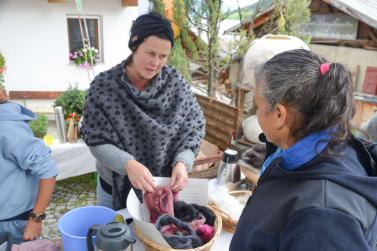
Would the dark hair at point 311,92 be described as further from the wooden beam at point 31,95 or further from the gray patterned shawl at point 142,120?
the wooden beam at point 31,95

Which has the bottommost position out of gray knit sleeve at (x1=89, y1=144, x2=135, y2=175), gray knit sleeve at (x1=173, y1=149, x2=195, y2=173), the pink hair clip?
gray knit sleeve at (x1=173, y1=149, x2=195, y2=173)

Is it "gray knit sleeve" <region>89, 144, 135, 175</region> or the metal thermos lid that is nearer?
"gray knit sleeve" <region>89, 144, 135, 175</region>

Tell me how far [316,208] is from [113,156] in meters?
1.02

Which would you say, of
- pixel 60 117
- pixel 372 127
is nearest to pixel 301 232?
pixel 372 127

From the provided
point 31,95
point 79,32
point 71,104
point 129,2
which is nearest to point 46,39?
point 79,32

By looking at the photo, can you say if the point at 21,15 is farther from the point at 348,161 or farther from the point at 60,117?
the point at 348,161

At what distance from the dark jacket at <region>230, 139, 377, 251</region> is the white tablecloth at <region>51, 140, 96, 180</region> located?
8.91 feet

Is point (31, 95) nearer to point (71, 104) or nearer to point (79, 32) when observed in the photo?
point (79, 32)

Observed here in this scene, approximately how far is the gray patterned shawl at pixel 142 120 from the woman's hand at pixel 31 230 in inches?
16.4

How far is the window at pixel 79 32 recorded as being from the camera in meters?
6.75

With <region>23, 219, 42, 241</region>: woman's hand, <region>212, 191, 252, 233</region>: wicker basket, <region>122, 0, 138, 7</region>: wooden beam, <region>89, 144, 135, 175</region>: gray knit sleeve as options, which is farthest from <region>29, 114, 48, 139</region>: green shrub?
<region>122, 0, 138, 7</region>: wooden beam

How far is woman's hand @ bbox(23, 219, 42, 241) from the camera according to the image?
65.2 inches

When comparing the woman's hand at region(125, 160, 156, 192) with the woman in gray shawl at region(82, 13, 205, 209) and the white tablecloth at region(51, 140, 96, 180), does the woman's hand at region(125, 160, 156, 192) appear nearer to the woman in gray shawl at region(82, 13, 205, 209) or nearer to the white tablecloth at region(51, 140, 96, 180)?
the woman in gray shawl at region(82, 13, 205, 209)

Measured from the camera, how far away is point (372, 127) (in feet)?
6.82
